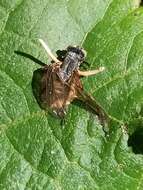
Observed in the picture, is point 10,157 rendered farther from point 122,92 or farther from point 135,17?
point 135,17

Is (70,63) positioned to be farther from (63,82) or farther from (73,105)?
(73,105)

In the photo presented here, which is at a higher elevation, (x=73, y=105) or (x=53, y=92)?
(x=53, y=92)

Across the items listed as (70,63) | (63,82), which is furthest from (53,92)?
(70,63)

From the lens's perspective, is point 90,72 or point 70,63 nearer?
point 90,72

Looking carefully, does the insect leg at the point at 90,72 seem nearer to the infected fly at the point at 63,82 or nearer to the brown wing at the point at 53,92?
the infected fly at the point at 63,82

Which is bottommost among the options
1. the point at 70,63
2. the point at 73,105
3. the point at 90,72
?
the point at 73,105
